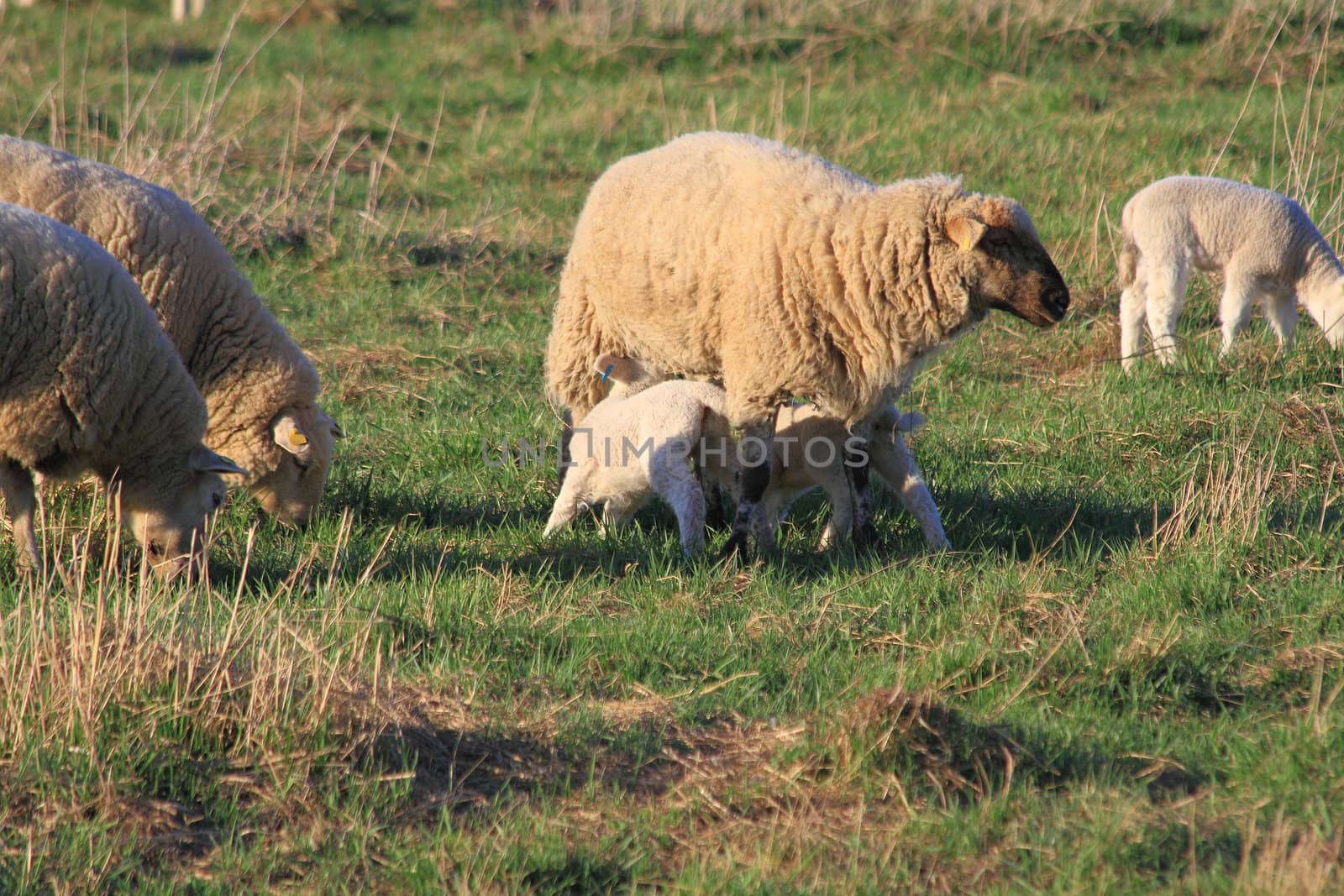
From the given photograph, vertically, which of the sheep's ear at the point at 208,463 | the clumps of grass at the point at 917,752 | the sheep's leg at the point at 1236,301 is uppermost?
the sheep's leg at the point at 1236,301

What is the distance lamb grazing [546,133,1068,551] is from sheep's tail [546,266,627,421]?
23 centimetres

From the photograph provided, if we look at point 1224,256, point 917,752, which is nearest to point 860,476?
point 917,752

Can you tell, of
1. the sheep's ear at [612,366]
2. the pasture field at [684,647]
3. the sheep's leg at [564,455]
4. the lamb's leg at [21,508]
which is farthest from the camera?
the sheep's leg at [564,455]

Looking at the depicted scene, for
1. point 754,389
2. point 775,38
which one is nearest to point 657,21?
point 775,38

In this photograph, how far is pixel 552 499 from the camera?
6441 millimetres

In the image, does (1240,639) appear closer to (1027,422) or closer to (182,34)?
(1027,422)

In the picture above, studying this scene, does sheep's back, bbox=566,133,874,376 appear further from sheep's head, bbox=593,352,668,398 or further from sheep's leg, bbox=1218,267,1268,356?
sheep's leg, bbox=1218,267,1268,356

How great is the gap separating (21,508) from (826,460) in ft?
10.5

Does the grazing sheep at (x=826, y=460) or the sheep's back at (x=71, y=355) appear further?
the grazing sheep at (x=826, y=460)

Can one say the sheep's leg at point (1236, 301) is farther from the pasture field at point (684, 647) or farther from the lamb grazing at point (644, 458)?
the lamb grazing at point (644, 458)

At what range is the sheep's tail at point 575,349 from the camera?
6523mm

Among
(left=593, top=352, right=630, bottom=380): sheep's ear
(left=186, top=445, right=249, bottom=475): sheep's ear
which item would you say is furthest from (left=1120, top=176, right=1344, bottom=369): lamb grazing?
(left=186, top=445, right=249, bottom=475): sheep's ear

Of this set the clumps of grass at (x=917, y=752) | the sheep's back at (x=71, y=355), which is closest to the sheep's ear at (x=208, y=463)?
the sheep's back at (x=71, y=355)

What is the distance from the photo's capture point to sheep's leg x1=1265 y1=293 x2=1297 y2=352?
8289 millimetres
